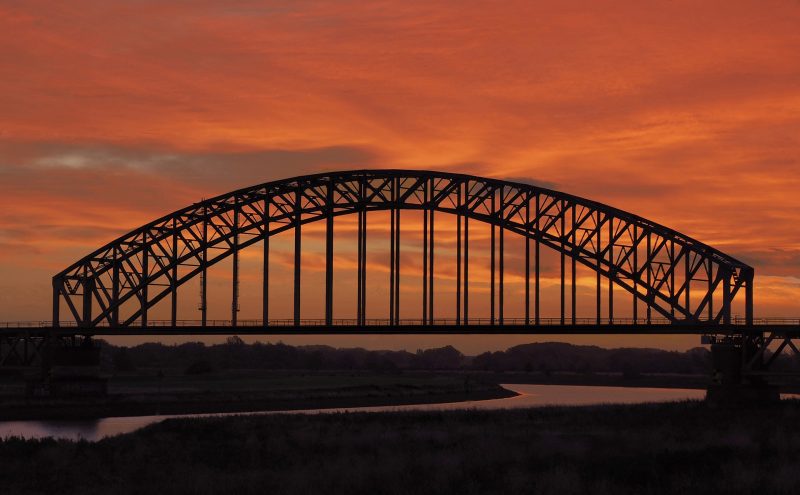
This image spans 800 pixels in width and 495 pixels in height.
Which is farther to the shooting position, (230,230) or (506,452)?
(230,230)

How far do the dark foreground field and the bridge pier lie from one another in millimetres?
12688

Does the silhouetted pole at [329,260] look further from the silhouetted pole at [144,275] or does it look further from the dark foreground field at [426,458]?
the dark foreground field at [426,458]

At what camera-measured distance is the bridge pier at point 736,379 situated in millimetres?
82000

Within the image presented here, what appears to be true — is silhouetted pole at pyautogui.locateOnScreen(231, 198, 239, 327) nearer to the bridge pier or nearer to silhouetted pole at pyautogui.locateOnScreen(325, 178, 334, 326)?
silhouetted pole at pyautogui.locateOnScreen(325, 178, 334, 326)

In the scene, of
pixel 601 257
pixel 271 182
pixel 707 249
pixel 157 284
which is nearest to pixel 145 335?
pixel 157 284

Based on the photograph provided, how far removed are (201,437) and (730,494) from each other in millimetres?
30757

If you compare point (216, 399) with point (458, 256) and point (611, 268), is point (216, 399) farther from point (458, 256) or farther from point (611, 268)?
point (611, 268)

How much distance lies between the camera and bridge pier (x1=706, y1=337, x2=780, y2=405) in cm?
8200

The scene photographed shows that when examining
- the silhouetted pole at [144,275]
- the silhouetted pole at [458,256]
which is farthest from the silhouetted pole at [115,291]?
the silhouetted pole at [458,256]

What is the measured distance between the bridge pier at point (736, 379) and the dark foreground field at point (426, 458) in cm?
1269

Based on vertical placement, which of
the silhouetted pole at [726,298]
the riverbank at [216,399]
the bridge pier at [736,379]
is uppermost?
the silhouetted pole at [726,298]

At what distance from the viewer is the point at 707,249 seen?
9338 cm

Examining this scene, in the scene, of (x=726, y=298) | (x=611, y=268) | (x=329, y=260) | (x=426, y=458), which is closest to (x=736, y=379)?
(x=726, y=298)

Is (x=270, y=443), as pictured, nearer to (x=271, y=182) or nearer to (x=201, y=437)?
(x=201, y=437)
